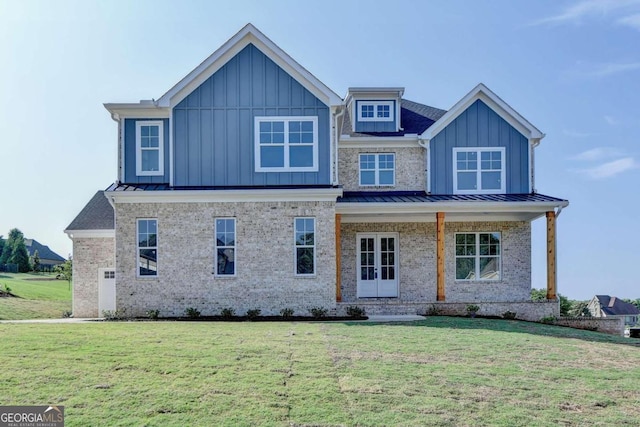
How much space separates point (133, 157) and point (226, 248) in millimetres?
4803

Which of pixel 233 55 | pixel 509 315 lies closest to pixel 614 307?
pixel 509 315

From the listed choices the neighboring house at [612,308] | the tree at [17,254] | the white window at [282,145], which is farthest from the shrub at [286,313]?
the tree at [17,254]

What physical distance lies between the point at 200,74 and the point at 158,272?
6.49m

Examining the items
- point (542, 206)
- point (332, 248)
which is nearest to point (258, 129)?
point (332, 248)

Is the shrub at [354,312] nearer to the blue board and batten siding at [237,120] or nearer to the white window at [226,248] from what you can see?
the white window at [226,248]

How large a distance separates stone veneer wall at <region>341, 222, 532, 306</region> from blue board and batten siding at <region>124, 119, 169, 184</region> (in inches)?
275

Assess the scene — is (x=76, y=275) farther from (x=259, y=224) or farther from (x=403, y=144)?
(x=403, y=144)

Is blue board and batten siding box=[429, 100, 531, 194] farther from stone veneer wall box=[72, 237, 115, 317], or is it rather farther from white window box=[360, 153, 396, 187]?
stone veneer wall box=[72, 237, 115, 317]

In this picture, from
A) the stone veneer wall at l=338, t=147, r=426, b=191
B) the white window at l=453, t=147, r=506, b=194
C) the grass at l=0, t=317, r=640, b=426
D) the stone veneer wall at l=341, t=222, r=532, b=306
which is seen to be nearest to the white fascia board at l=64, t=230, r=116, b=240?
the grass at l=0, t=317, r=640, b=426

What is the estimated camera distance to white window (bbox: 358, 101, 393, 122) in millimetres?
21859

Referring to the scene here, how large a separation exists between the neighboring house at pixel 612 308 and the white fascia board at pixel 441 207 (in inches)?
1071

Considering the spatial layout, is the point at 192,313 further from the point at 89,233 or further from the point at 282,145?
the point at 282,145

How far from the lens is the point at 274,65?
Answer: 18.0m

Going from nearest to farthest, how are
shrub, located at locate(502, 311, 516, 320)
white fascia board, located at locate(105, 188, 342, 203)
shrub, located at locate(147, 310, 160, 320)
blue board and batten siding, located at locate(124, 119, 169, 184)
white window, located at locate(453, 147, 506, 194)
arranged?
shrub, located at locate(147, 310, 160, 320) → white fascia board, located at locate(105, 188, 342, 203) → shrub, located at locate(502, 311, 516, 320) → blue board and batten siding, located at locate(124, 119, 169, 184) → white window, located at locate(453, 147, 506, 194)
